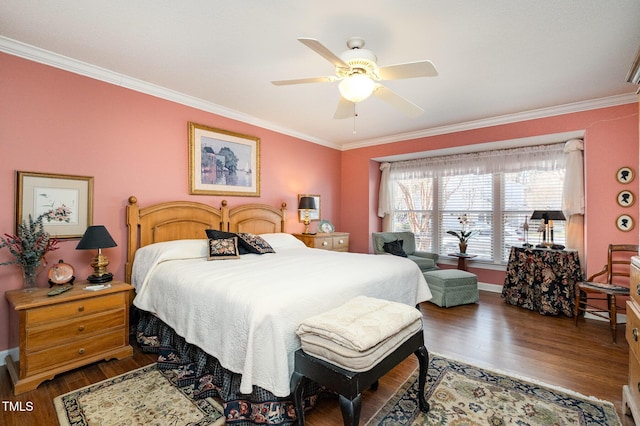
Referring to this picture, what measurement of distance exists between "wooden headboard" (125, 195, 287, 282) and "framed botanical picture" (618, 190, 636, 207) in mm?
4196

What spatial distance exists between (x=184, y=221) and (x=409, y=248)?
353 cm

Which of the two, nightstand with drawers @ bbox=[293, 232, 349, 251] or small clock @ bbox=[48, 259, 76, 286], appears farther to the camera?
nightstand with drawers @ bbox=[293, 232, 349, 251]

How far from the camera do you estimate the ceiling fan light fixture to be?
2.03 meters

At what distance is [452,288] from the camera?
13.0ft

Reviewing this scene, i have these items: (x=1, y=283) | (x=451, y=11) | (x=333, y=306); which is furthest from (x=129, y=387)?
(x=451, y=11)

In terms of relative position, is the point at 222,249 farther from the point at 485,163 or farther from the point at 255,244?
the point at 485,163

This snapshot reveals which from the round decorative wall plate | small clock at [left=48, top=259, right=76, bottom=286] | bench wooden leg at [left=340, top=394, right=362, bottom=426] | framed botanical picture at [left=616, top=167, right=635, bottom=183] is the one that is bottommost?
bench wooden leg at [left=340, top=394, right=362, bottom=426]

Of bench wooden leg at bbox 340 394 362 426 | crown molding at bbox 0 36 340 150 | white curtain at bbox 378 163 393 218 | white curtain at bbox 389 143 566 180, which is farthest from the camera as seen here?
white curtain at bbox 378 163 393 218

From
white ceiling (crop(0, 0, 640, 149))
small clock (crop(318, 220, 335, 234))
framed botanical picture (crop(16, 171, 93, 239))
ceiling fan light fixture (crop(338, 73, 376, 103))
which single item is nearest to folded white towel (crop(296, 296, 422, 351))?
ceiling fan light fixture (crop(338, 73, 376, 103))

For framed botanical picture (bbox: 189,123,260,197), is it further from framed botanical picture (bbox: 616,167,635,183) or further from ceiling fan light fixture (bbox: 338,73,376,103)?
framed botanical picture (bbox: 616,167,635,183)

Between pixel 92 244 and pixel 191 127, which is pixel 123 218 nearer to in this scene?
pixel 92 244

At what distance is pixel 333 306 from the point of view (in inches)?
78.8

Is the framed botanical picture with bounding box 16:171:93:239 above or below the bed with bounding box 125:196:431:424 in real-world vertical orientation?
above

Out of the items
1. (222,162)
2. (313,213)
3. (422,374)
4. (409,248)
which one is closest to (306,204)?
(313,213)
